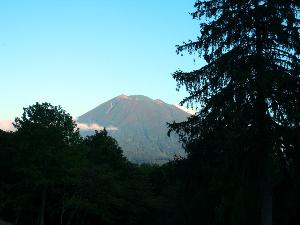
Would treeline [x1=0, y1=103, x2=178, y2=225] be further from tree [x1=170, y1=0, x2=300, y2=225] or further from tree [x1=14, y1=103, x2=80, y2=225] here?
tree [x1=170, y1=0, x2=300, y2=225]

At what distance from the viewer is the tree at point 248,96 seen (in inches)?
550

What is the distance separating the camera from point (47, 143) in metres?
40.7

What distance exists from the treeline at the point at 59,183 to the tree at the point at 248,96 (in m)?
21.2

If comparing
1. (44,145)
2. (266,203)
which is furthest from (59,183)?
(266,203)

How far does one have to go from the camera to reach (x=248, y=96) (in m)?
14.4

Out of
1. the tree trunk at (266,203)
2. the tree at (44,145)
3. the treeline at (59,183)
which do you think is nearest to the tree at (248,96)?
the tree trunk at (266,203)

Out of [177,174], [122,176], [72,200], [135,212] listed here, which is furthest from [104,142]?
[177,174]

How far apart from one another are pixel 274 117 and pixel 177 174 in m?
3.91

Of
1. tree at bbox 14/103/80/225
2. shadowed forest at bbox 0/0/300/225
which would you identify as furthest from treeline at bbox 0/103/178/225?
shadowed forest at bbox 0/0/300/225

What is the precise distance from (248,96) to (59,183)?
3115cm

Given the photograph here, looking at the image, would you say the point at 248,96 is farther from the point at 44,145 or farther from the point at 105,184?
the point at 105,184

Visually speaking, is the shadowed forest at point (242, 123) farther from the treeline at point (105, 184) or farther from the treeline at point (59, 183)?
the treeline at point (59, 183)

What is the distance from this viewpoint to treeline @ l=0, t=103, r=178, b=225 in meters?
40.6

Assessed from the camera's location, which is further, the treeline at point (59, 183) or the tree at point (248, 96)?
the treeline at point (59, 183)
